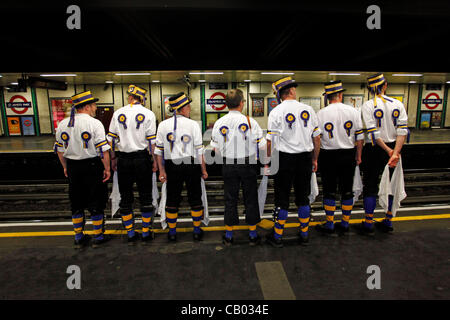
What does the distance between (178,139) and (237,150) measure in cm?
80

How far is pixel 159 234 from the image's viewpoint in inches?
147

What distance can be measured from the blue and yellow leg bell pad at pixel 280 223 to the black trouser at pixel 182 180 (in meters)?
1.10

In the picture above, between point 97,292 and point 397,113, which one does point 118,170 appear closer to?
point 97,292

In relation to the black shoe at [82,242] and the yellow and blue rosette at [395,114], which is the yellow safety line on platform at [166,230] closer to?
the black shoe at [82,242]

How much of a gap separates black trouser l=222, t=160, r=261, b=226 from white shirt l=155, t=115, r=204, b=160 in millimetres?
541

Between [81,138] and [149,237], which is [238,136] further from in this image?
[81,138]

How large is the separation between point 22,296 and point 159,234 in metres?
1.67

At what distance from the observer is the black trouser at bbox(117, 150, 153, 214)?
3342 millimetres

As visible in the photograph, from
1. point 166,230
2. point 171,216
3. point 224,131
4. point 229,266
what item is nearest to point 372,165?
point 224,131

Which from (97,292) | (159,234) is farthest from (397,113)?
(97,292)

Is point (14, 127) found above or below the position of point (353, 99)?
below

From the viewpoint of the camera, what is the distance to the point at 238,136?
315 cm

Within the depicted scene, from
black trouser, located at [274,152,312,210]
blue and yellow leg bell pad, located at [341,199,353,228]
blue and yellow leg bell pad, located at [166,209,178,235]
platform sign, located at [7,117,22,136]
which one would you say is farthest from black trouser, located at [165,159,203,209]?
platform sign, located at [7,117,22,136]

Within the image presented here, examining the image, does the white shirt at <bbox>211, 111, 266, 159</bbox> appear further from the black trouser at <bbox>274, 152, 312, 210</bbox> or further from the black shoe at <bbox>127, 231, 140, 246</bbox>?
the black shoe at <bbox>127, 231, 140, 246</bbox>
